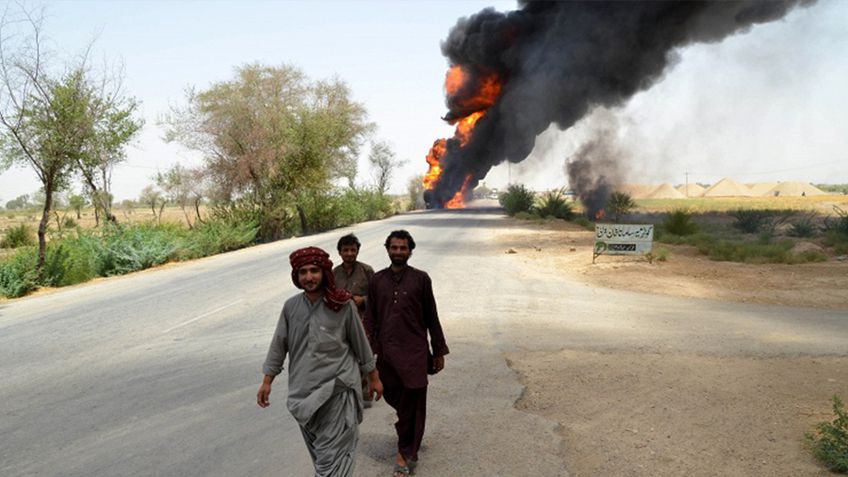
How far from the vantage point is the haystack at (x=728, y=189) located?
341ft

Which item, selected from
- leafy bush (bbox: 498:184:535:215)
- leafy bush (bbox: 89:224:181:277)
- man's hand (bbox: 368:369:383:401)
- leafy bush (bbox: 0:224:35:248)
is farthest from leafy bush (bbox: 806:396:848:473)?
leafy bush (bbox: 498:184:535:215)

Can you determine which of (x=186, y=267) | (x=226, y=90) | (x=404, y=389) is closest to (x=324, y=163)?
(x=226, y=90)

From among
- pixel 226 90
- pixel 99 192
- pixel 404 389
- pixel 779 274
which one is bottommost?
pixel 779 274

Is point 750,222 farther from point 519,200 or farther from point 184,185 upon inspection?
point 184,185

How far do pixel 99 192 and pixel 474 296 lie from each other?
616 inches

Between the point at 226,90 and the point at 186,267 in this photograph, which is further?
the point at 226,90

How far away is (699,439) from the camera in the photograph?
3.87 meters

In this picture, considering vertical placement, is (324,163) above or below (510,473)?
above

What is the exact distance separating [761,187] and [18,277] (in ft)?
400

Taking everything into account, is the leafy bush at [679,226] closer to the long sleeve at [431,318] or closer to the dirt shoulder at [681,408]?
the dirt shoulder at [681,408]

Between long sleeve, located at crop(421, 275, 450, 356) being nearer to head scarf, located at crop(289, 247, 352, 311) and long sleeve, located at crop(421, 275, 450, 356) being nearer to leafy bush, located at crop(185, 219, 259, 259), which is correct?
head scarf, located at crop(289, 247, 352, 311)

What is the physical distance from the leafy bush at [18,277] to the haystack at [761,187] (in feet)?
385

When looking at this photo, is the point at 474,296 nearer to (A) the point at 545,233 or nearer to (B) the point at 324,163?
(A) the point at 545,233

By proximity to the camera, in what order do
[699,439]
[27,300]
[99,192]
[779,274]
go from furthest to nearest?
[99,192], [779,274], [27,300], [699,439]
